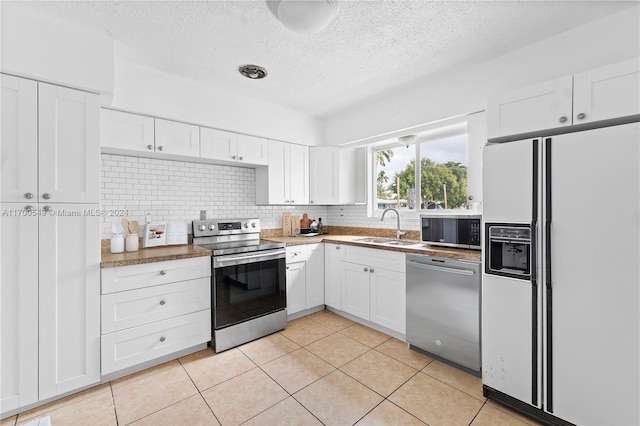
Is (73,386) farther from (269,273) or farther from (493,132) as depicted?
(493,132)

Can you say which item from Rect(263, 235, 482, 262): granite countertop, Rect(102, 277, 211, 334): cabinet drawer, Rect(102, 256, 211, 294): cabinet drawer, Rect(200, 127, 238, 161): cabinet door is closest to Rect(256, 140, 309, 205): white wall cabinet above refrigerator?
Rect(200, 127, 238, 161): cabinet door

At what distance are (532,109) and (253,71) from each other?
7.26ft

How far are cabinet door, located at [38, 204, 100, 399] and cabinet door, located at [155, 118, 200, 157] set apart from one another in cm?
94

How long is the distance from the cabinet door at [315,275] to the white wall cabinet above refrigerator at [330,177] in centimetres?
73

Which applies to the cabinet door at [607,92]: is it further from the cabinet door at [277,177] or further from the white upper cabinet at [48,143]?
the white upper cabinet at [48,143]

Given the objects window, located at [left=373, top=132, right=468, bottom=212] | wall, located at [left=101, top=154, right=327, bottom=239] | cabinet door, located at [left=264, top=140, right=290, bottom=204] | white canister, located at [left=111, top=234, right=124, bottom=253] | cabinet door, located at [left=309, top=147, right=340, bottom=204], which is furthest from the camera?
cabinet door, located at [left=309, top=147, right=340, bottom=204]

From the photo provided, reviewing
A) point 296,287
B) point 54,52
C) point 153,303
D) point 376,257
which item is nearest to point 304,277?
point 296,287

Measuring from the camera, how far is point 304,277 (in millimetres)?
3273

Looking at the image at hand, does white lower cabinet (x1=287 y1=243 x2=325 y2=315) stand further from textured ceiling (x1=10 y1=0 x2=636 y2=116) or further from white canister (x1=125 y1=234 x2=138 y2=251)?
textured ceiling (x1=10 y1=0 x2=636 y2=116)

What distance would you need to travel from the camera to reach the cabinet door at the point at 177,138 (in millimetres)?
2628

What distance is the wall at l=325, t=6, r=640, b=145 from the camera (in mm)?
1831

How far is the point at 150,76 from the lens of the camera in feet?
8.34

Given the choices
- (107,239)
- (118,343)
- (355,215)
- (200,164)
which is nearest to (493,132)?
(355,215)

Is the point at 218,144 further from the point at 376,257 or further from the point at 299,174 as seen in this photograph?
the point at 376,257
